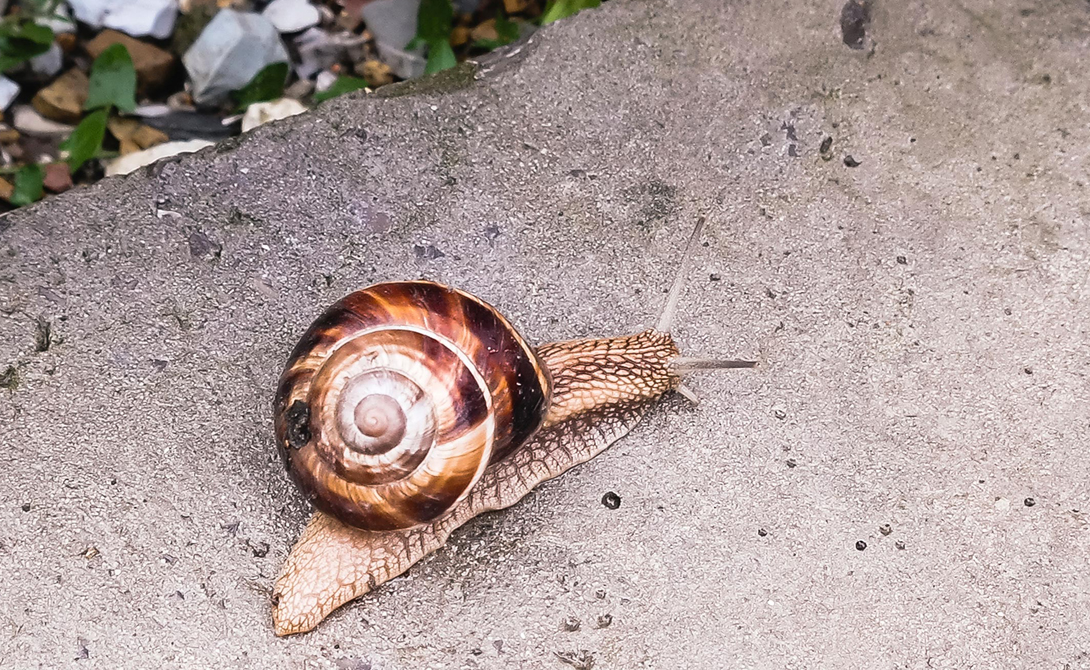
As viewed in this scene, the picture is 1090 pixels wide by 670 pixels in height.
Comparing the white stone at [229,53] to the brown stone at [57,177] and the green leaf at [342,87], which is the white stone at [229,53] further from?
the brown stone at [57,177]

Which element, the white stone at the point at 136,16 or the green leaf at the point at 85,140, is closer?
the green leaf at the point at 85,140

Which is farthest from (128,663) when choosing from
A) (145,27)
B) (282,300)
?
(145,27)

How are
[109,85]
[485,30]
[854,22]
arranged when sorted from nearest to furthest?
1. [854,22]
2. [109,85]
3. [485,30]

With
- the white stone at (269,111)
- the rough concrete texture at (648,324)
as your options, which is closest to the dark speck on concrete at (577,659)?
the rough concrete texture at (648,324)

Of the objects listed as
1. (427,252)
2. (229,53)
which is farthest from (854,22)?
(229,53)

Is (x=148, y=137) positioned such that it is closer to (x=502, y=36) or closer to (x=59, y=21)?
(x=59, y=21)

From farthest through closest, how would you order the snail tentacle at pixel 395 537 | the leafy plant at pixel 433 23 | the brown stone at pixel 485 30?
1. the brown stone at pixel 485 30
2. the leafy plant at pixel 433 23
3. the snail tentacle at pixel 395 537
